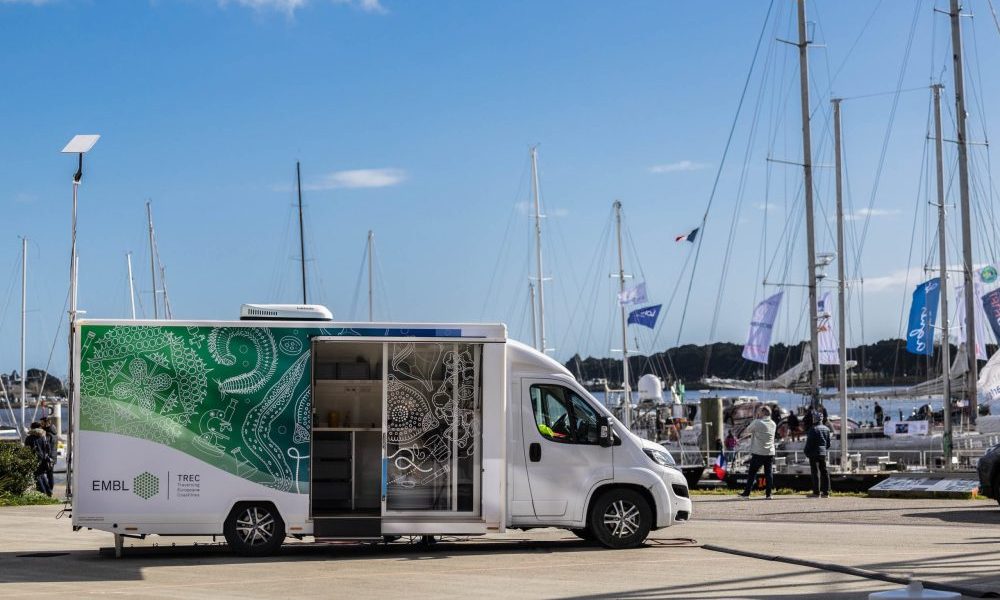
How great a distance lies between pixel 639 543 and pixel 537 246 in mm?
37085

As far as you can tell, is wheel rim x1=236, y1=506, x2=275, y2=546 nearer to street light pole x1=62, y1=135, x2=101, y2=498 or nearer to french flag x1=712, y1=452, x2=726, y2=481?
street light pole x1=62, y1=135, x2=101, y2=498

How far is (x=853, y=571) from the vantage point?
41.9 feet

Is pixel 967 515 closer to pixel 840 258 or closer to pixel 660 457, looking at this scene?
pixel 660 457

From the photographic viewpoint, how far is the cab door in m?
15.3

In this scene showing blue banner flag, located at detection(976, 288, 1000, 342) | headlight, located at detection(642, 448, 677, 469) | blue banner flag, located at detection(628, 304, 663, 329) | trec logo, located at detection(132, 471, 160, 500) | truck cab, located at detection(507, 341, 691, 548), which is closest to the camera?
trec logo, located at detection(132, 471, 160, 500)

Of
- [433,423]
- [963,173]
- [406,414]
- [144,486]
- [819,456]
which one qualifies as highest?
[963,173]

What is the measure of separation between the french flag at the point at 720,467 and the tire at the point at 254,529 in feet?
56.6

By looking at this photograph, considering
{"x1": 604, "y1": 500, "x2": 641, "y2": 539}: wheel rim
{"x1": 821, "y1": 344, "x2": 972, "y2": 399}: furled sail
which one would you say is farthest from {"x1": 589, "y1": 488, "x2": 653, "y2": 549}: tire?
{"x1": 821, "y1": 344, "x2": 972, "y2": 399}: furled sail

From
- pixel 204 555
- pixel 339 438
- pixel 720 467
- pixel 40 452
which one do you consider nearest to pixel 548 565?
pixel 339 438

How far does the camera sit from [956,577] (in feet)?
40.6

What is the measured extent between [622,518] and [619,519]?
4 cm

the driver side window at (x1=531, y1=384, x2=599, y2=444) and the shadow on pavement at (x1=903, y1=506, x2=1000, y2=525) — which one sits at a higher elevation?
the driver side window at (x1=531, y1=384, x2=599, y2=444)

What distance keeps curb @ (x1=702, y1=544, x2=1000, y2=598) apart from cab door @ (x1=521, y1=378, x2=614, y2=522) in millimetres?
1678

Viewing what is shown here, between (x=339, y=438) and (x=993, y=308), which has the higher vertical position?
(x=993, y=308)
